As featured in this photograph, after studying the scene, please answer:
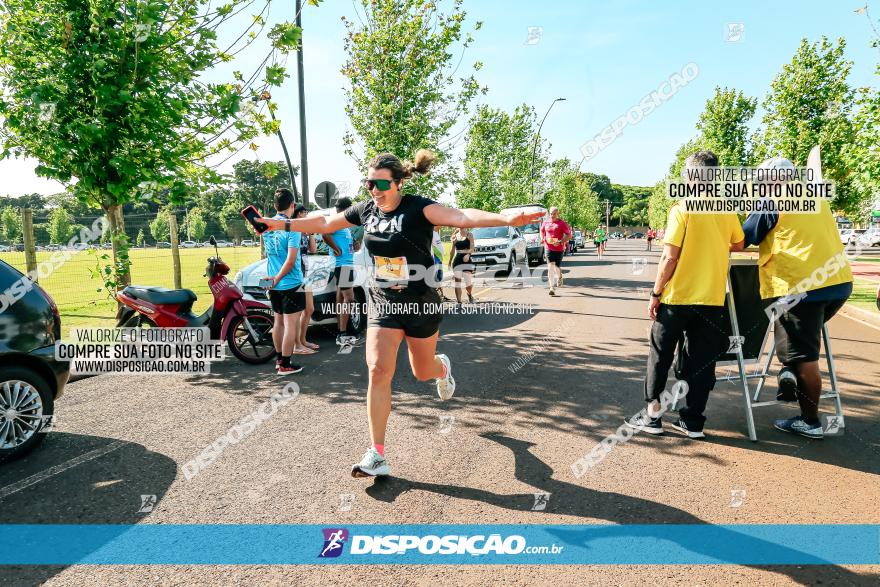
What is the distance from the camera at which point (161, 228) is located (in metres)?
13.4

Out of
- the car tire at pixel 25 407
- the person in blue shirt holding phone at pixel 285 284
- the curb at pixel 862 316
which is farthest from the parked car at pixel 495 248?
the car tire at pixel 25 407

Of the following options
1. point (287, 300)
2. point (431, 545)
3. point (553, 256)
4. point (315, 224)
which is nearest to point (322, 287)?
point (287, 300)

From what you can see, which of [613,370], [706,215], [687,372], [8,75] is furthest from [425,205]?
[8,75]

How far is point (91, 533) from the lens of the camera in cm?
294

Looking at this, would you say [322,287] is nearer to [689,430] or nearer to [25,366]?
[25,366]

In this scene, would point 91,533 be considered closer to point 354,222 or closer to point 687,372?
point 354,222

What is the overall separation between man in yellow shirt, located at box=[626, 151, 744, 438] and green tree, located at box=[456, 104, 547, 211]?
19.6 meters

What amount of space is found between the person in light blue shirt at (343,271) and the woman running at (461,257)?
12.4 ft

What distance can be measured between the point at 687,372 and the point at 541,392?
160 centimetres

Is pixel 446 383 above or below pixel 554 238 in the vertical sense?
below

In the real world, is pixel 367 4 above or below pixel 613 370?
above

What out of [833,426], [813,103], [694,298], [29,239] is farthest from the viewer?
[813,103]

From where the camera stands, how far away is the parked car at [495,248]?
1916cm

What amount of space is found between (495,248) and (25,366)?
53.1 feet
